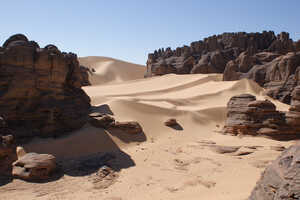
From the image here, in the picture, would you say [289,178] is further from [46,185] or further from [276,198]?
[46,185]

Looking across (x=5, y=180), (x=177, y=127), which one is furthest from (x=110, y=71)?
(x=5, y=180)

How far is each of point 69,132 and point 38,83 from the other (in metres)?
2.25

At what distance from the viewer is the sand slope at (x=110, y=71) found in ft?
147

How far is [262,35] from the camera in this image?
105 feet

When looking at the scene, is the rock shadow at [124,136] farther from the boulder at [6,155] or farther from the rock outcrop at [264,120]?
the rock outcrop at [264,120]

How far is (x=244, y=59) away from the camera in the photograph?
23125 mm

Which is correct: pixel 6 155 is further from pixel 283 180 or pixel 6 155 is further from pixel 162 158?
pixel 283 180

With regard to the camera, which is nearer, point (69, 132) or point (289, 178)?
point (289, 178)

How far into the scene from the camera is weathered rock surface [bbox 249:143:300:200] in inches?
99.3

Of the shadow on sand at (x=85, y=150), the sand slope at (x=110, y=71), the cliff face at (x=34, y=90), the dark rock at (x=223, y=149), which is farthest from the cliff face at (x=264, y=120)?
the sand slope at (x=110, y=71)

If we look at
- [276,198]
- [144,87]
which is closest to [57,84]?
[276,198]

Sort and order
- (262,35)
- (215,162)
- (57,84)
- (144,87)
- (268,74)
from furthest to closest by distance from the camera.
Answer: (262,35) < (144,87) < (268,74) < (57,84) < (215,162)

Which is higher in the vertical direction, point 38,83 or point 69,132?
point 38,83

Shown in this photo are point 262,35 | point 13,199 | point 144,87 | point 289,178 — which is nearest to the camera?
point 289,178
